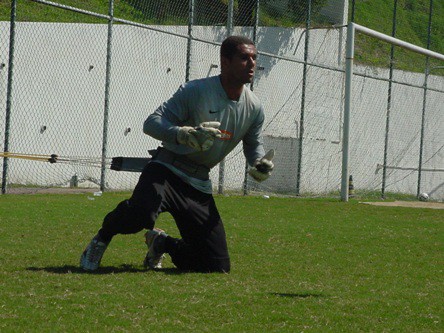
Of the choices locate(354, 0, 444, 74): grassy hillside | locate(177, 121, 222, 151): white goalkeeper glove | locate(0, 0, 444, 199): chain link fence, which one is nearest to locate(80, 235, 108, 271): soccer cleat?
locate(177, 121, 222, 151): white goalkeeper glove

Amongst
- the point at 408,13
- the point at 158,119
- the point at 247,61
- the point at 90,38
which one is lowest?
the point at 158,119

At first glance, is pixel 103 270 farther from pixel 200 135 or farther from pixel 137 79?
pixel 137 79

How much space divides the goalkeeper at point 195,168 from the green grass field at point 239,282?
23cm

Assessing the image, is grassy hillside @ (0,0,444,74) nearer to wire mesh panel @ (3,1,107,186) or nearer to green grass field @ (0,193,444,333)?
wire mesh panel @ (3,1,107,186)

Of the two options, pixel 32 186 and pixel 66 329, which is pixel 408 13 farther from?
pixel 66 329

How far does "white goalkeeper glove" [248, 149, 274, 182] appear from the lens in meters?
7.18

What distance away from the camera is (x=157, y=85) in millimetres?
18844

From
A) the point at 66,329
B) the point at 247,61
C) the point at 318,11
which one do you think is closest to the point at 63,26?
the point at 318,11

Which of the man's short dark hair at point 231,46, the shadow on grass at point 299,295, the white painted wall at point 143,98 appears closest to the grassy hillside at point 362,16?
the white painted wall at point 143,98

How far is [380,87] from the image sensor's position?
22297 millimetres

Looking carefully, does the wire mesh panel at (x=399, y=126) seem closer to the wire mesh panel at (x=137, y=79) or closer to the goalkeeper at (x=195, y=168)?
the wire mesh panel at (x=137, y=79)

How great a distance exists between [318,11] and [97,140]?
6.51m

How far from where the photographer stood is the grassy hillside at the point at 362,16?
57.6ft

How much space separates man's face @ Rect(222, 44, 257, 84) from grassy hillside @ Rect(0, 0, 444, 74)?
33.9 ft
